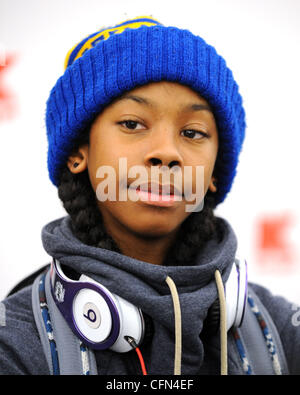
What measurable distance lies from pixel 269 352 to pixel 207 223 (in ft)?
1.30

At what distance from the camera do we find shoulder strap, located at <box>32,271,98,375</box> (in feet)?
2.61

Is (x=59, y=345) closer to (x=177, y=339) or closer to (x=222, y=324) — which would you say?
(x=177, y=339)

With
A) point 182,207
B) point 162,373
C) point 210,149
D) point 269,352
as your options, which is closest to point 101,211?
point 182,207

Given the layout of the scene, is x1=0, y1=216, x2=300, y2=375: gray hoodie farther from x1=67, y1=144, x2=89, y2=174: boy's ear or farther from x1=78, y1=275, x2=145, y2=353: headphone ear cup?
x1=67, y1=144, x2=89, y2=174: boy's ear

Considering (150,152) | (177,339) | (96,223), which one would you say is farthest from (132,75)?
(177,339)

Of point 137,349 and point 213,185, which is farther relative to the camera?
point 213,185

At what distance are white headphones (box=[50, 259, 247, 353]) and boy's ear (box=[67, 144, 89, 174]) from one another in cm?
30

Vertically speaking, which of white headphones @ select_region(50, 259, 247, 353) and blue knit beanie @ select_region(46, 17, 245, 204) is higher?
blue knit beanie @ select_region(46, 17, 245, 204)

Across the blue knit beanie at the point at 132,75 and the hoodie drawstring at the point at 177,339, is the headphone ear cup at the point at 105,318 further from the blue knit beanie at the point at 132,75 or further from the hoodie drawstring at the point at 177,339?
the blue knit beanie at the point at 132,75

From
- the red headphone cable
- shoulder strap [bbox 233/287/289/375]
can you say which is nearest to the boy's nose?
the red headphone cable

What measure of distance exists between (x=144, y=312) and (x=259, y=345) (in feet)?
1.20

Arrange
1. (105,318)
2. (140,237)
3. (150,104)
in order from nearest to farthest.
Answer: (105,318) → (150,104) → (140,237)

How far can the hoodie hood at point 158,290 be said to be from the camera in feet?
2.66

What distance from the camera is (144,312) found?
83 cm
